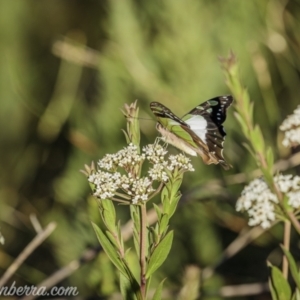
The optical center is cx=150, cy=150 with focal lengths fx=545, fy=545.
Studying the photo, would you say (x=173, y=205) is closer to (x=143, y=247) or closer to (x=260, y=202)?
(x=143, y=247)

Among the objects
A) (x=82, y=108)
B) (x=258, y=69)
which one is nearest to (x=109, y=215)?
(x=258, y=69)

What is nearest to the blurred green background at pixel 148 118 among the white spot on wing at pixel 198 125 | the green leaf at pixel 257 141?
the white spot on wing at pixel 198 125

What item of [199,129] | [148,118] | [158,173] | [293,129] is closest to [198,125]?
[199,129]

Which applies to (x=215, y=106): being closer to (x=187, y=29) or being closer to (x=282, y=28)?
(x=187, y=29)

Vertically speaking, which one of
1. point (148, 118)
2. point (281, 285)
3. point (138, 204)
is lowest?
point (281, 285)

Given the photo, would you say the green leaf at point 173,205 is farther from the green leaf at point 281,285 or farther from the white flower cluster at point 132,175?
the green leaf at point 281,285

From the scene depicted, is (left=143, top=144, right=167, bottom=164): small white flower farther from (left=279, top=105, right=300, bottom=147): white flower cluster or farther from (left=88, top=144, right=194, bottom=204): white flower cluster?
(left=279, top=105, right=300, bottom=147): white flower cluster

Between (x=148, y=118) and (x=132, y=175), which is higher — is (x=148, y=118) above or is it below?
above
